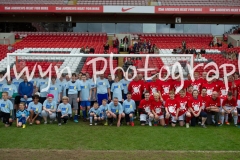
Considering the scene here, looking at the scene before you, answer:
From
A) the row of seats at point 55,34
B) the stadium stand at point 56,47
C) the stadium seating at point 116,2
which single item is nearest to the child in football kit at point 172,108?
the stadium stand at point 56,47

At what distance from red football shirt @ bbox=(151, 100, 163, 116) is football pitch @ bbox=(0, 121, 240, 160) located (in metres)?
0.49

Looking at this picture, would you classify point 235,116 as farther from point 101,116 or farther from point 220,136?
point 101,116

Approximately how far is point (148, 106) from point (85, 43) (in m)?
15.6

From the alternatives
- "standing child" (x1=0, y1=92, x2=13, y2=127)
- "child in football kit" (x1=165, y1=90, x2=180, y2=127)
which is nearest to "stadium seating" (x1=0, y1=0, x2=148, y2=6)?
"child in football kit" (x1=165, y1=90, x2=180, y2=127)

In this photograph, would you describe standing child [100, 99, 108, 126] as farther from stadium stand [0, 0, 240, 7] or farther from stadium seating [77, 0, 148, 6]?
stadium stand [0, 0, 240, 7]

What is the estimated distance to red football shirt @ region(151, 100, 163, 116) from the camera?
8.78 m

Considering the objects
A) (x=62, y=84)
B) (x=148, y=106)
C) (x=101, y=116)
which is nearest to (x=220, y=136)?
(x=148, y=106)

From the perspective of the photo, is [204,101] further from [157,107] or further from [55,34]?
[55,34]

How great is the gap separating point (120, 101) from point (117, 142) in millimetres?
2774

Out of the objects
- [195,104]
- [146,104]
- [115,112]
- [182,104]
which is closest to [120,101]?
[115,112]

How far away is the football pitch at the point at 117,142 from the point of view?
5871 mm

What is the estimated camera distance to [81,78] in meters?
9.62

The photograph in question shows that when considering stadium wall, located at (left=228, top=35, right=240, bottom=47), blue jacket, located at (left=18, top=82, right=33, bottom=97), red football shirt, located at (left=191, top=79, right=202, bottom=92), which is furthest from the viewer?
stadium wall, located at (left=228, top=35, right=240, bottom=47)

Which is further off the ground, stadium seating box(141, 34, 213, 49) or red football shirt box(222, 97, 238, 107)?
stadium seating box(141, 34, 213, 49)
